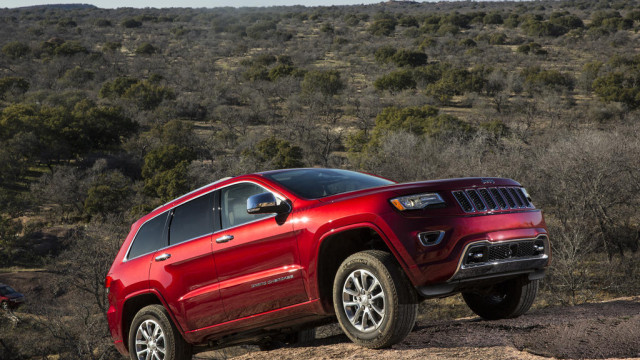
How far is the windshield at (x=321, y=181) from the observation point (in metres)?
5.38

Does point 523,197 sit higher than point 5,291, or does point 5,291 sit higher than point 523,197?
point 523,197

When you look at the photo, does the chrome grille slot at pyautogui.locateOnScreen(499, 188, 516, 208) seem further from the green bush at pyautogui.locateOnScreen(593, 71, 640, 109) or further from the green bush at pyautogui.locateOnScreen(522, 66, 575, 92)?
the green bush at pyautogui.locateOnScreen(522, 66, 575, 92)

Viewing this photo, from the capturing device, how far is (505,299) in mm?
6102

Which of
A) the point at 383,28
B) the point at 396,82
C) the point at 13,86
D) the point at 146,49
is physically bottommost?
the point at 13,86

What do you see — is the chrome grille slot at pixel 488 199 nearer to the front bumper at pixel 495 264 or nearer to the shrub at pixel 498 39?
the front bumper at pixel 495 264

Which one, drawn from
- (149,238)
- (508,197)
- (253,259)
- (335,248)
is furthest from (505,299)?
(149,238)

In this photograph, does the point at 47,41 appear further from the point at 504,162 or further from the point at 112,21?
the point at 504,162

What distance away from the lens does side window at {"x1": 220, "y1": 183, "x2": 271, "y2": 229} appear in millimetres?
5523

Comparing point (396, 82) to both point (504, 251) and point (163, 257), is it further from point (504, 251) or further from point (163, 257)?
point (504, 251)

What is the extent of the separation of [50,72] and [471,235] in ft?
230

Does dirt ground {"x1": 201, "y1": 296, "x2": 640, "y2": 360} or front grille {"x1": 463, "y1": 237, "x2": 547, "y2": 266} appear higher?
front grille {"x1": 463, "y1": 237, "x2": 547, "y2": 266}

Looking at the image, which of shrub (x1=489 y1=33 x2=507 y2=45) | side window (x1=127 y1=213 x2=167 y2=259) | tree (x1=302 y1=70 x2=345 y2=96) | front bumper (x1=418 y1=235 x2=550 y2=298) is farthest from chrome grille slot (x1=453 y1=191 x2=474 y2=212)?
shrub (x1=489 y1=33 x2=507 y2=45)

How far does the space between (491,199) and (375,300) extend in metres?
1.22

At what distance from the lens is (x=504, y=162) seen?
30.4 meters
